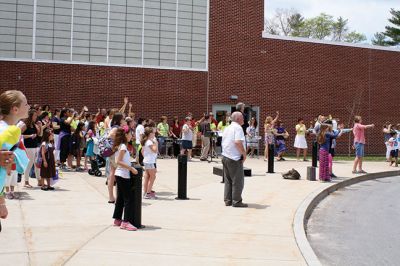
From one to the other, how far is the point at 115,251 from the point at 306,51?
78.0ft

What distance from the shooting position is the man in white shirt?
9.75 metres

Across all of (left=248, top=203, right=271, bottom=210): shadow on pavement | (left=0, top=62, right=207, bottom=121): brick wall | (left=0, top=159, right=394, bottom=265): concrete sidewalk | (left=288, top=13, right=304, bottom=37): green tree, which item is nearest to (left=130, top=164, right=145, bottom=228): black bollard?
(left=0, top=159, right=394, bottom=265): concrete sidewalk

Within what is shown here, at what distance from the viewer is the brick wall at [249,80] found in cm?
2325

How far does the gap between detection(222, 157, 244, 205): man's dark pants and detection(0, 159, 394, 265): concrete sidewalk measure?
0.97 ft

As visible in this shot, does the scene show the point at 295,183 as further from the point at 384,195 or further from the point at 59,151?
the point at 59,151

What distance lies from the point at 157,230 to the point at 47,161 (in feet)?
16.2

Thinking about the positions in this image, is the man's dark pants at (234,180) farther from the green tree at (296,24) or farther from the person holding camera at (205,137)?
the green tree at (296,24)

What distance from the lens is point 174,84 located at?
25.2 meters

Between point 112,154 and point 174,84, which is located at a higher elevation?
point 174,84

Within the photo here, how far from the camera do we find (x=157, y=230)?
24.5 feet

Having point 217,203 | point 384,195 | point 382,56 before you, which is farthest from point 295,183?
point 382,56

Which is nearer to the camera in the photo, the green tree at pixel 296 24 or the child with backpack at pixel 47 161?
the child with backpack at pixel 47 161

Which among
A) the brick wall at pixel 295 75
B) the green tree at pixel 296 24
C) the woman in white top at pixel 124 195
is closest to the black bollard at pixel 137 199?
the woman in white top at pixel 124 195

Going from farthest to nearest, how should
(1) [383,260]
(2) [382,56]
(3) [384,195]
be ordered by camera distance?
(2) [382,56]
(3) [384,195]
(1) [383,260]
